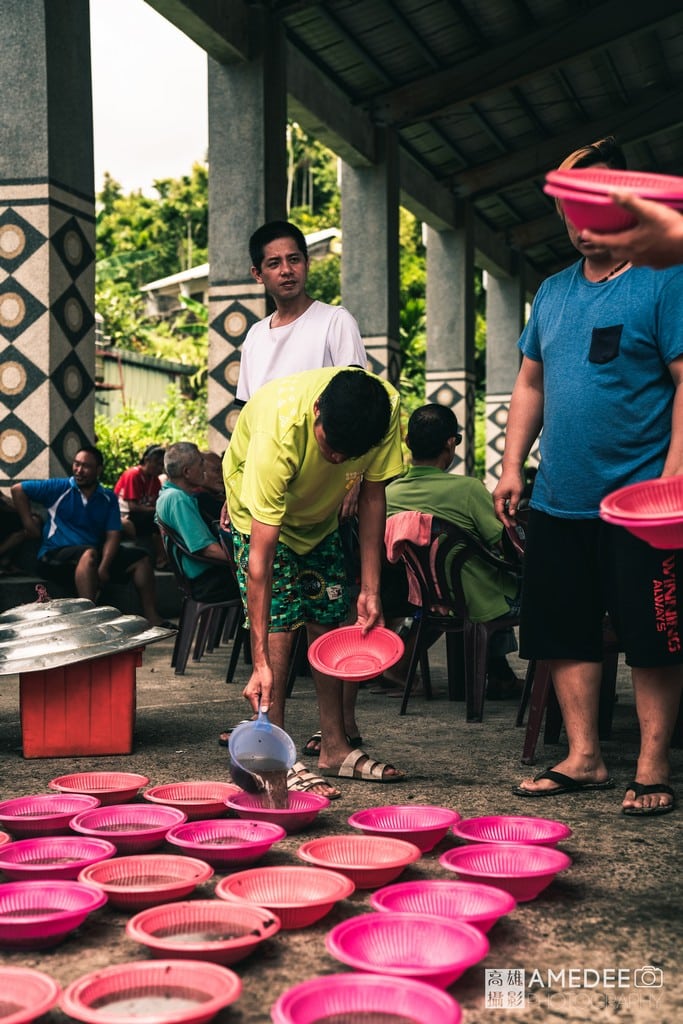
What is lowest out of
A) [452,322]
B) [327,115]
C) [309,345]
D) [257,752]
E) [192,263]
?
[257,752]

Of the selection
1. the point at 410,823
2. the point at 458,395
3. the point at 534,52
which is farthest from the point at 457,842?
the point at 458,395

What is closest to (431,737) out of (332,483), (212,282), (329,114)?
(332,483)

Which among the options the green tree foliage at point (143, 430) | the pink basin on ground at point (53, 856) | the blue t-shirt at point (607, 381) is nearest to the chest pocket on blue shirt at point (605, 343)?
the blue t-shirt at point (607, 381)

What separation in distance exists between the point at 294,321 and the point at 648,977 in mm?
2522

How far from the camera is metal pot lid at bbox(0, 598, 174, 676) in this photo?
3.79 m

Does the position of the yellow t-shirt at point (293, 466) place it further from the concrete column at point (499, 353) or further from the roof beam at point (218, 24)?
the concrete column at point (499, 353)

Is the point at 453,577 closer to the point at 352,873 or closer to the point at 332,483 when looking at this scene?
the point at 332,483

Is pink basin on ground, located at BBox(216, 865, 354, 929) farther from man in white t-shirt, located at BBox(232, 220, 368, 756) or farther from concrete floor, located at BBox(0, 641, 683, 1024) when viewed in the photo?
man in white t-shirt, located at BBox(232, 220, 368, 756)

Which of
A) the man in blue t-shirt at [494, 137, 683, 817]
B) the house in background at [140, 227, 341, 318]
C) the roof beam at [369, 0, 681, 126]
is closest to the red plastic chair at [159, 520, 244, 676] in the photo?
the man in blue t-shirt at [494, 137, 683, 817]

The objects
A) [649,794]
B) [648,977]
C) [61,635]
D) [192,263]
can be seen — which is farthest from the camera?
[192,263]

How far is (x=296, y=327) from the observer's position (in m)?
3.95

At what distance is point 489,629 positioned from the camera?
4621 mm

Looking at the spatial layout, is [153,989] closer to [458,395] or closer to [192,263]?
[458,395]

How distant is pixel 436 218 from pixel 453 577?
39.2 ft
